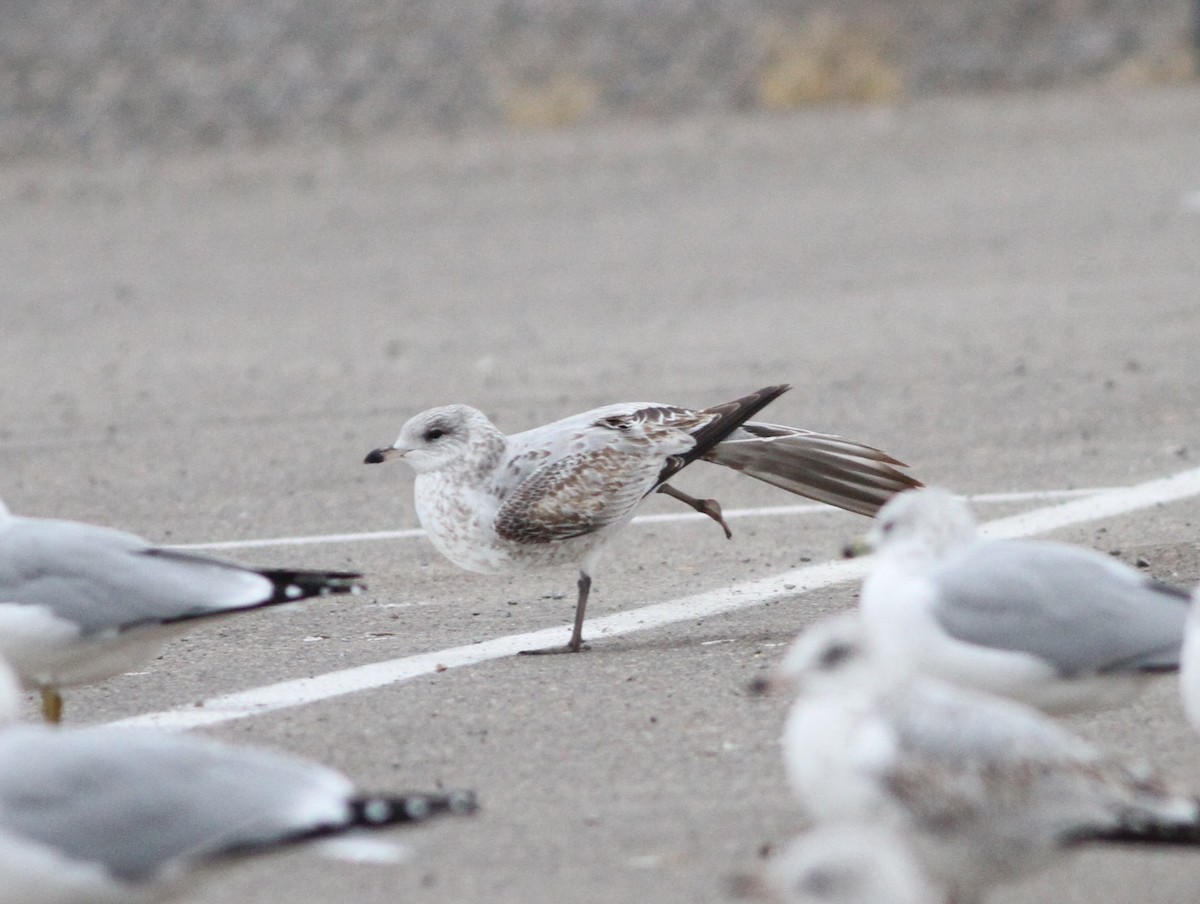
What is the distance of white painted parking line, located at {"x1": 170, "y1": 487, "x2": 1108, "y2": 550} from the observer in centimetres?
899

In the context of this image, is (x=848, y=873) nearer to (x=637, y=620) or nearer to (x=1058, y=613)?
(x=1058, y=613)

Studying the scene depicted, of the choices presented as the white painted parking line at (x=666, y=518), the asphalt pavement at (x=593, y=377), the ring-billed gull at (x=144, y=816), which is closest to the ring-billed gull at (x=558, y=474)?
the asphalt pavement at (x=593, y=377)

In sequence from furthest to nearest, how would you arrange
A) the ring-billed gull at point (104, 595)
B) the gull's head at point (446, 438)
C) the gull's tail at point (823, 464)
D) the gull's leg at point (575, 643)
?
the gull's tail at point (823, 464) → the gull's head at point (446, 438) → the gull's leg at point (575, 643) → the ring-billed gull at point (104, 595)

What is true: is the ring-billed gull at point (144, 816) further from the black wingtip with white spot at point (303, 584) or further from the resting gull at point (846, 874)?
the black wingtip with white spot at point (303, 584)

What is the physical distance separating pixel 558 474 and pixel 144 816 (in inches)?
125

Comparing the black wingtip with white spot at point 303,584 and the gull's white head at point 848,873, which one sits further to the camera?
the black wingtip with white spot at point 303,584

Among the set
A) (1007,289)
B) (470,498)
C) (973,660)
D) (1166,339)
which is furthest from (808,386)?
(973,660)

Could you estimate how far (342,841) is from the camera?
427cm

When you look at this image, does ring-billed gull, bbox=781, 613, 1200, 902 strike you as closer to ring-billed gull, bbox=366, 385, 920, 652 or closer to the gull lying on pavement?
the gull lying on pavement

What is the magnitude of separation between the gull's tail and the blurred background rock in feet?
57.9

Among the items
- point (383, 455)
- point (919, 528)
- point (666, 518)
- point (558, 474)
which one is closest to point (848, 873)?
point (919, 528)

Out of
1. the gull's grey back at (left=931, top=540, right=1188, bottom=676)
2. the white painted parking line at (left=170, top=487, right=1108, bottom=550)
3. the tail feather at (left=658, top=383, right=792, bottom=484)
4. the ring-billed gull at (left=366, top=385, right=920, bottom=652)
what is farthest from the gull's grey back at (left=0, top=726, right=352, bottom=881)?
the white painted parking line at (left=170, top=487, right=1108, bottom=550)

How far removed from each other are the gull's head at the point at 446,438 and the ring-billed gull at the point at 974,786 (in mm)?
3224

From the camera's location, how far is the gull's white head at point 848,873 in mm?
3820
